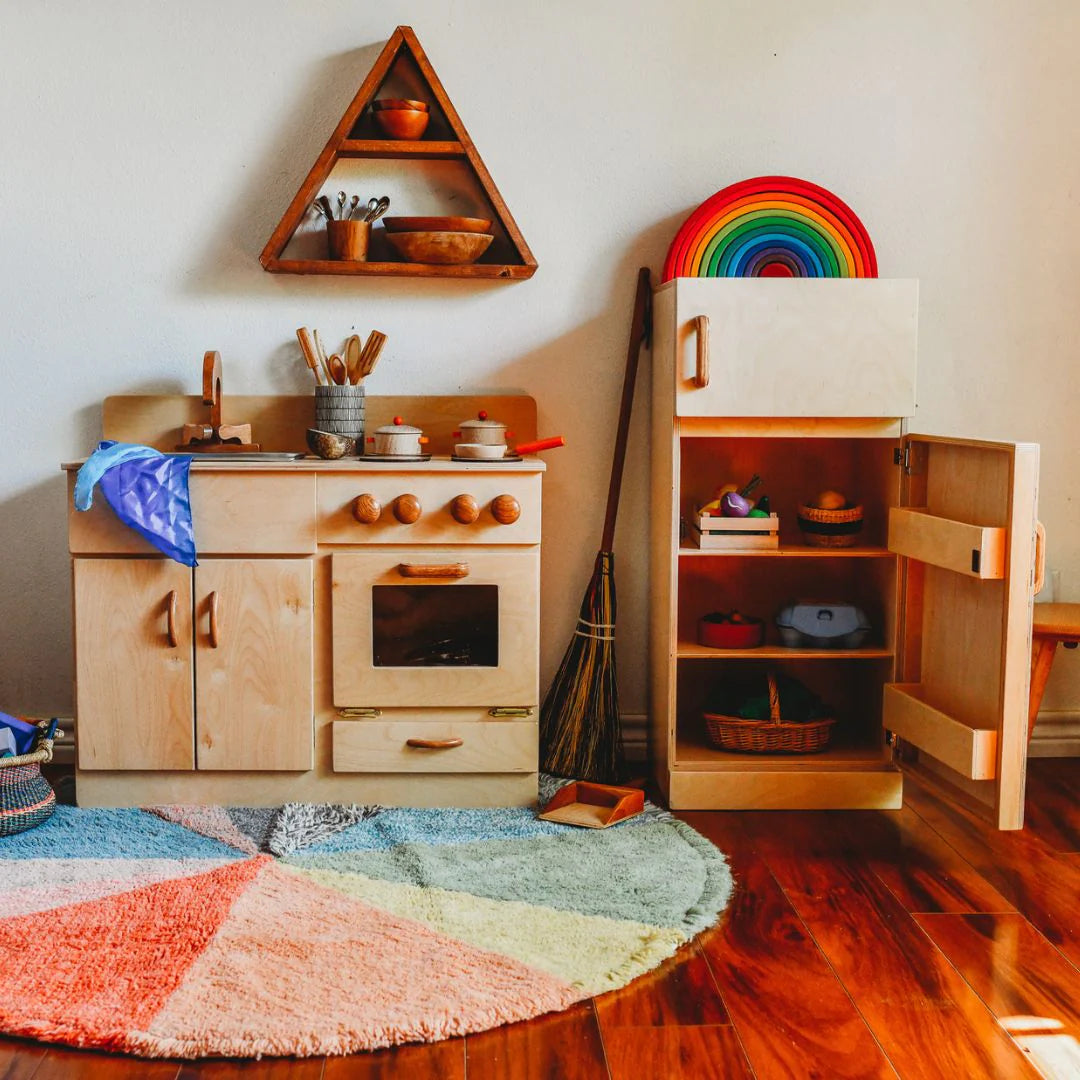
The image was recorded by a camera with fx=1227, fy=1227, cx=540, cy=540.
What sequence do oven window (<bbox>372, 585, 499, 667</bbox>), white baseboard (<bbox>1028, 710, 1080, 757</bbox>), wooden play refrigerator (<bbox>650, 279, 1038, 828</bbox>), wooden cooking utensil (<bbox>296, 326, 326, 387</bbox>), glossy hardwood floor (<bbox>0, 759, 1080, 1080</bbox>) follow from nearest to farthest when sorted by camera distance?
glossy hardwood floor (<bbox>0, 759, 1080, 1080</bbox>) → wooden play refrigerator (<bbox>650, 279, 1038, 828</bbox>) → oven window (<bbox>372, 585, 499, 667</bbox>) → wooden cooking utensil (<bbox>296, 326, 326, 387</bbox>) → white baseboard (<bbox>1028, 710, 1080, 757</bbox>)

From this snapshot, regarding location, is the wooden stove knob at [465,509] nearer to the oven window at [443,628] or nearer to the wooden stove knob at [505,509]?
the wooden stove knob at [505,509]

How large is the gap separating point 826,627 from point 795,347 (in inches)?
27.1

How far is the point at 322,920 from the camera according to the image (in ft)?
7.30

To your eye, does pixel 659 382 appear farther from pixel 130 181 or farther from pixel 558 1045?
pixel 558 1045

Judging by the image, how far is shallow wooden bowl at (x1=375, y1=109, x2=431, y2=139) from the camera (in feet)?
9.93

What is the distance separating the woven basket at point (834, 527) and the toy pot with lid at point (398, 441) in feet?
3.20

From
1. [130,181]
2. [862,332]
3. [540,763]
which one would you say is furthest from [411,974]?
[130,181]

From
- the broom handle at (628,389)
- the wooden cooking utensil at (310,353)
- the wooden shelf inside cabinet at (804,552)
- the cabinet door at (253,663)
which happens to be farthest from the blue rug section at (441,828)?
the wooden cooking utensil at (310,353)

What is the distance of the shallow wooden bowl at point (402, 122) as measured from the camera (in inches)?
119

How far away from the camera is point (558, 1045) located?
1838 millimetres

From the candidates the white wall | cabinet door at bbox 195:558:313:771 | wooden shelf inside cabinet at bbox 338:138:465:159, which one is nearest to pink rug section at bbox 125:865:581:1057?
cabinet door at bbox 195:558:313:771

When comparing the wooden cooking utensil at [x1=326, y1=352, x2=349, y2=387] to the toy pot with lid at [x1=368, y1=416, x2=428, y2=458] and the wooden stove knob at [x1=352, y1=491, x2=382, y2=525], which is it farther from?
the wooden stove knob at [x1=352, y1=491, x2=382, y2=525]

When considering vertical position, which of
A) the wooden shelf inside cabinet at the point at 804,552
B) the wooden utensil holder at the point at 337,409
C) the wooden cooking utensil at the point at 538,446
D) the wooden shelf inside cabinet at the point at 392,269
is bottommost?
the wooden shelf inside cabinet at the point at 804,552

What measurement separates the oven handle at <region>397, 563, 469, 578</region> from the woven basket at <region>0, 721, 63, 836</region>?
888 mm
